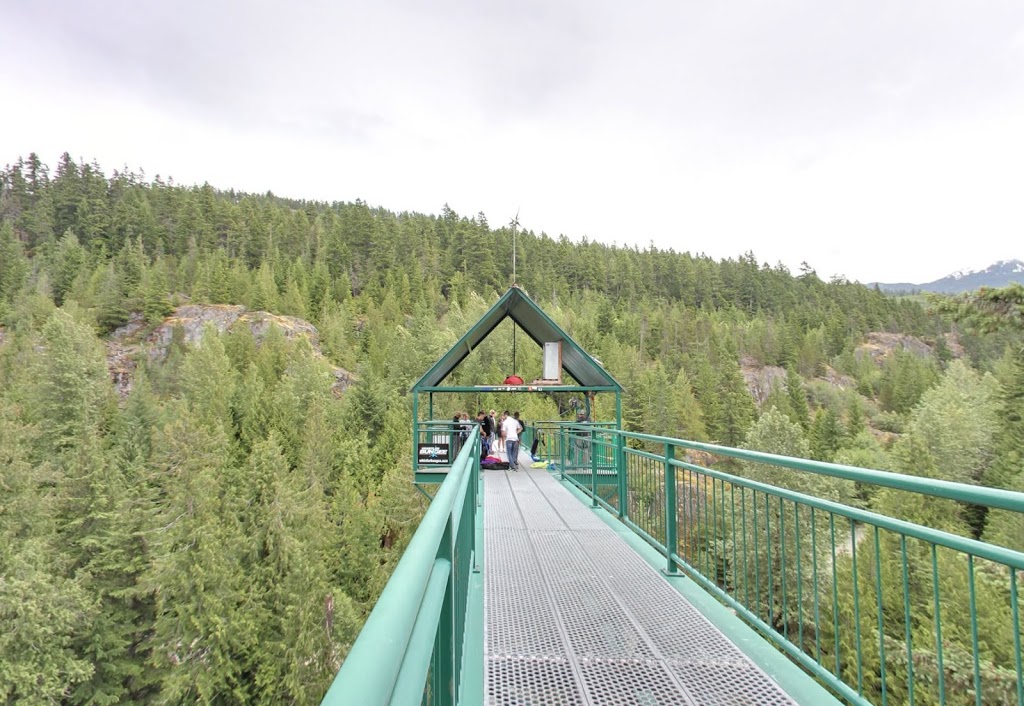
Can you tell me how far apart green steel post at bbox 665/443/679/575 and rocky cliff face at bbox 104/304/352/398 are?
63.9 metres

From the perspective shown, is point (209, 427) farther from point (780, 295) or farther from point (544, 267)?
point (780, 295)

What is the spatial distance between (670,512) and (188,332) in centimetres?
8154

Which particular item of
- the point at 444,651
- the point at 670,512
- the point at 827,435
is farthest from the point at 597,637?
the point at 827,435

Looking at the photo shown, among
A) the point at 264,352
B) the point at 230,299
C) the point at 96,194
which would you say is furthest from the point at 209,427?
the point at 96,194

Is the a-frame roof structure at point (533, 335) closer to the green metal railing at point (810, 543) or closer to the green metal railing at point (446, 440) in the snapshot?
the green metal railing at point (446, 440)

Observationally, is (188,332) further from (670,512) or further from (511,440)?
(670,512)

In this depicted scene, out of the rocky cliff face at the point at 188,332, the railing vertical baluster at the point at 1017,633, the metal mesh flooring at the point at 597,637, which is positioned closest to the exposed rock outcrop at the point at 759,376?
the rocky cliff face at the point at 188,332

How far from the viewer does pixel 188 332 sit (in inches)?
2872

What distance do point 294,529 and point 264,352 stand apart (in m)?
39.5

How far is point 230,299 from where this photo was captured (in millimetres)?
80375

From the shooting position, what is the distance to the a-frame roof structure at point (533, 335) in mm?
15180

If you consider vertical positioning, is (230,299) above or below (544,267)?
below

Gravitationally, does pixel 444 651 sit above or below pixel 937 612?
above

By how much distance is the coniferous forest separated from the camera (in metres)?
26.2
